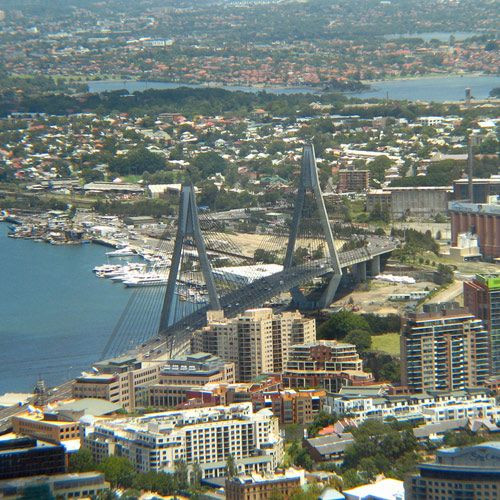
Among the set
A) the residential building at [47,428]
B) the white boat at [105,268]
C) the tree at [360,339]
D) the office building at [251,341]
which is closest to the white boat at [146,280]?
the white boat at [105,268]

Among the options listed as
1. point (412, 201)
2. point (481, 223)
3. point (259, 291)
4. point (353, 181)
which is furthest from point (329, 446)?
point (353, 181)

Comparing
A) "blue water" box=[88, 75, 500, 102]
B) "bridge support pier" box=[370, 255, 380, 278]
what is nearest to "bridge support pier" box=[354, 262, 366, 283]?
"bridge support pier" box=[370, 255, 380, 278]

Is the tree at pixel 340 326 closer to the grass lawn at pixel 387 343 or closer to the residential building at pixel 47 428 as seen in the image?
the grass lawn at pixel 387 343

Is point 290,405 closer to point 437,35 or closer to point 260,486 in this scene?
point 260,486

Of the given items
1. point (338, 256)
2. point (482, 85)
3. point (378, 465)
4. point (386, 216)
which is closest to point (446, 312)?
point (378, 465)

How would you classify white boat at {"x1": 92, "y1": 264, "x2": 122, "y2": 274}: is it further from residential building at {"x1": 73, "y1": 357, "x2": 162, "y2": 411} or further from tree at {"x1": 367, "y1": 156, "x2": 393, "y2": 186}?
residential building at {"x1": 73, "y1": 357, "x2": 162, "y2": 411}

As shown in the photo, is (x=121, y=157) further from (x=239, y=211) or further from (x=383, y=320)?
(x=383, y=320)
